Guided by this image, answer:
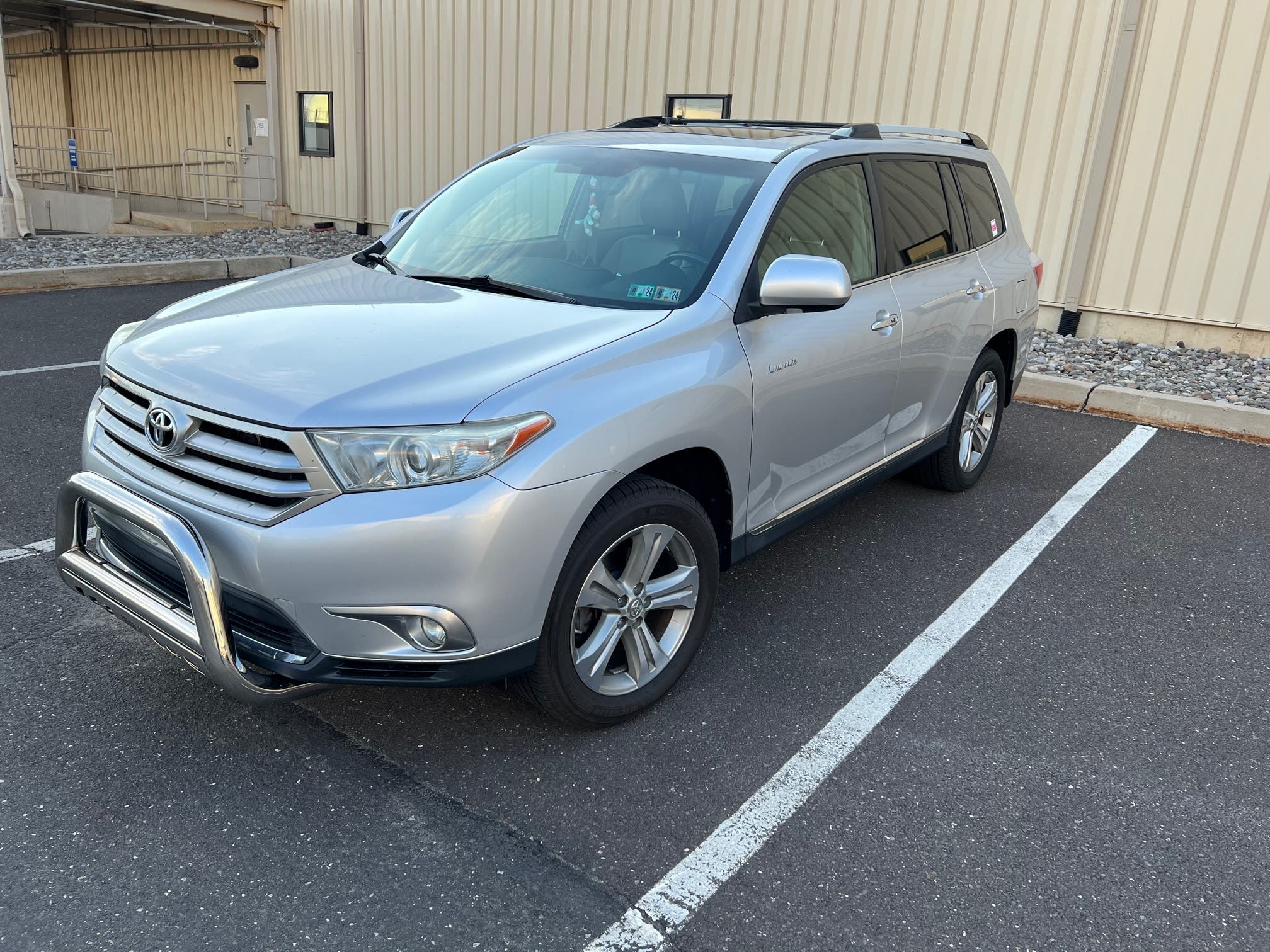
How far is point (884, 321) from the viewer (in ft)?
13.1

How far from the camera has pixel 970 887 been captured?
8.30 ft

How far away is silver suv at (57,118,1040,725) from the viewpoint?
2.49m

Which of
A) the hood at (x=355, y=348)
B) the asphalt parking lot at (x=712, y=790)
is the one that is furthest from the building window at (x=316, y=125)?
the hood at (x=355, y=348)

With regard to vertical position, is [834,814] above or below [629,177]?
below

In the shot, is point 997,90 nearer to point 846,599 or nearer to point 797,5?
point 797,5

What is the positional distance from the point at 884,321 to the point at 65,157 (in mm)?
22968

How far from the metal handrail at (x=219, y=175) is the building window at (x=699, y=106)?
7871 millimetres

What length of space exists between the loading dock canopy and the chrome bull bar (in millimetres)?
13972

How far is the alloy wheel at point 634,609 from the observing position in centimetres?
296

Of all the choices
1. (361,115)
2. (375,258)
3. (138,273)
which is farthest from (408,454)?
(361,115)

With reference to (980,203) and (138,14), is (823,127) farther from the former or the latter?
(138,14)

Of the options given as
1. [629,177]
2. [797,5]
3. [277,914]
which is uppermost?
[797,5]

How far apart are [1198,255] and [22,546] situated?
881 centimetres

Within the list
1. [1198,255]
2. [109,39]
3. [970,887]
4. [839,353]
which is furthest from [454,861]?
[109,39]
